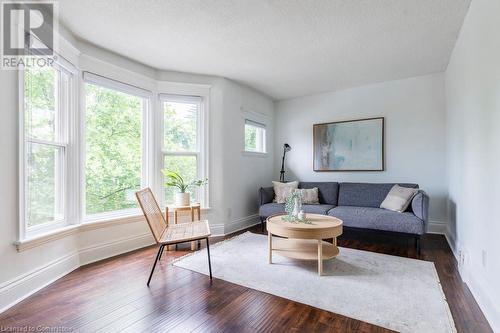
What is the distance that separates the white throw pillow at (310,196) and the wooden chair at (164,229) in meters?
2.01

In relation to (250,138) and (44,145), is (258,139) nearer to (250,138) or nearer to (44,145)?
(250,138)

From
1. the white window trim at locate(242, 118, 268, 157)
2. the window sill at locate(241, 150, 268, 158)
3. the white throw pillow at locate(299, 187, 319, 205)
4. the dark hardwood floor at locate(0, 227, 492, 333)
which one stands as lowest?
the dark hardwood floor at locate(0, 227, 492, 333)

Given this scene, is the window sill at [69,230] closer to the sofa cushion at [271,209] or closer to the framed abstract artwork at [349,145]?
the sofa cushion at [271,209]

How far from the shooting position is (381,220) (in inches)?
128

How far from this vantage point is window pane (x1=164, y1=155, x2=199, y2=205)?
11.9 ft

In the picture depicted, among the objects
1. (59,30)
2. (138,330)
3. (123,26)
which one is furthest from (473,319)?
(59,30)

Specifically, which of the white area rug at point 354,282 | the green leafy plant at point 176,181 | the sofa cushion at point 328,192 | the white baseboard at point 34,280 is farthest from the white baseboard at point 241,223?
the white baseboard at point 34,280

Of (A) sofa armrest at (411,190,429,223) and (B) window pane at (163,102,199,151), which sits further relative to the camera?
(B) window pane at (163,102,199,151)

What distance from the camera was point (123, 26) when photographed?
247cm

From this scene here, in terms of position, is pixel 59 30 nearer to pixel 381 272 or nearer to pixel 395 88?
pixel 381 272

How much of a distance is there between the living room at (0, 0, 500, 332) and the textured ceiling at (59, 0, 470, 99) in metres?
0.02

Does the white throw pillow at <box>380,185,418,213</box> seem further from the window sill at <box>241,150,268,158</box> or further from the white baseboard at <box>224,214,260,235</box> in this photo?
the window sill at <box>241,150,268,158</box>

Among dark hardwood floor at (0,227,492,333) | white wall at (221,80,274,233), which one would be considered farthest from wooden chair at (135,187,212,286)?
white wall at (221,80,274,233)

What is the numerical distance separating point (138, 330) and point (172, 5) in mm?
2491
